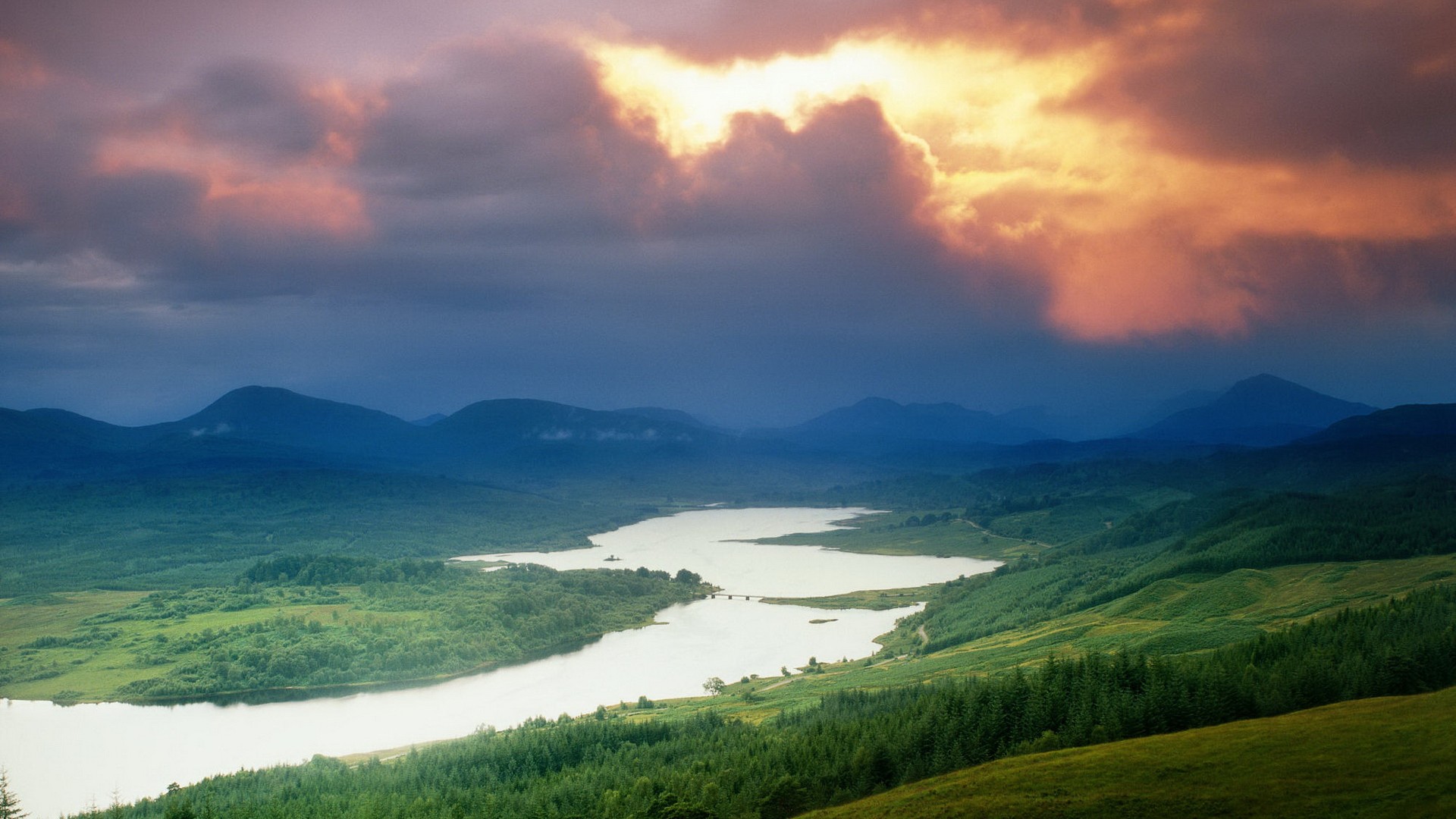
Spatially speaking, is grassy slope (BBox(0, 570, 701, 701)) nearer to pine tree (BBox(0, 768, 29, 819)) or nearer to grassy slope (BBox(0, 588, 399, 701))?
grassy slope (BBox(0, 588, 399, 701))

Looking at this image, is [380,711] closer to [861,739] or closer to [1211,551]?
[861,739]

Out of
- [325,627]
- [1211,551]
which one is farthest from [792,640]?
[325,627]

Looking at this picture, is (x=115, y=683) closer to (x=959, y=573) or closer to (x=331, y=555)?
(x=331, y=555)

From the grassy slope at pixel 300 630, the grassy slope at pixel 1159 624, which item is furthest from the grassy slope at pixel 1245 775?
the grassy slope at pixel 300 630

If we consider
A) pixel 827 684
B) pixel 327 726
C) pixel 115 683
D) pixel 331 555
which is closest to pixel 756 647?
pixel 827 684

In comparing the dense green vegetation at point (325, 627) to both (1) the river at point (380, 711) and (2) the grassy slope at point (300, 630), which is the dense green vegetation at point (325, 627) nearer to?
(2) the grassy slope at point (300, 630)

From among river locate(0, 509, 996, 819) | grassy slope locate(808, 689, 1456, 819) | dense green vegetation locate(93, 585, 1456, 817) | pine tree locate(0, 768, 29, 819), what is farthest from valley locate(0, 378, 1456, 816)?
pine tree locate(0, 768, 29, 819)
